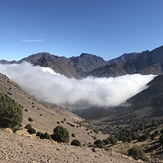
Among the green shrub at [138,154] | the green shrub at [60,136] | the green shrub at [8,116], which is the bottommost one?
the green shrub at [138,154]

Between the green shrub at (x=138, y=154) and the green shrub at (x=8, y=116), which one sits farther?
the green shrub at (x=8, y=116)

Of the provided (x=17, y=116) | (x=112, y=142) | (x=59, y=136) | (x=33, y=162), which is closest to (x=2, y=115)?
(x=17, y=116)

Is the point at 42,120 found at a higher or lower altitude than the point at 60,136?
higher

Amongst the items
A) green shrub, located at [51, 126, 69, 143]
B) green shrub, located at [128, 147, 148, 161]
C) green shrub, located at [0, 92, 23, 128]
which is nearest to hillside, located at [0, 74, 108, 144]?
green shrub, located at [0, 92, 23, 128]

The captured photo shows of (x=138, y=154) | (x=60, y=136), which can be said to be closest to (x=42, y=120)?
(x=60, y=136)

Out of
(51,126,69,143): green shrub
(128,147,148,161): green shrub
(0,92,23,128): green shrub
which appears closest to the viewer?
(128,147,148,161): green shrub

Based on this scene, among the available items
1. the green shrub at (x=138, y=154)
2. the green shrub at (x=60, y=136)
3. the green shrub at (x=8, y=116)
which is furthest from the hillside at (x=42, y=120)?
the green shrub at (x=138, y=154)

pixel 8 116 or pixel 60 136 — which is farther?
pixel 60 136

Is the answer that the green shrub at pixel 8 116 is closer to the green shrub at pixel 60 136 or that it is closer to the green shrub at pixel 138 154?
the green shrub at pixel 60 136

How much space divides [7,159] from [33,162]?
1.75 meters

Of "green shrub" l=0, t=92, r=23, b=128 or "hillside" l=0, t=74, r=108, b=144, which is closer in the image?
"green shrub" l=0, t=92, r=23, b=128

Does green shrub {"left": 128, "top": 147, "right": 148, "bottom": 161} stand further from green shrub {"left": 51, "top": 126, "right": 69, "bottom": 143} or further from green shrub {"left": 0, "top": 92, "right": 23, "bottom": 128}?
green shrub {"left": 0, "top": 92, "right": 23, "bottom": 128}

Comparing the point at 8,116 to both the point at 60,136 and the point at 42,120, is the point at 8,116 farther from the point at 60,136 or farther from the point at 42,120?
the point at 42,120

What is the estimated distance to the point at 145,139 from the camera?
5953 centimetres
